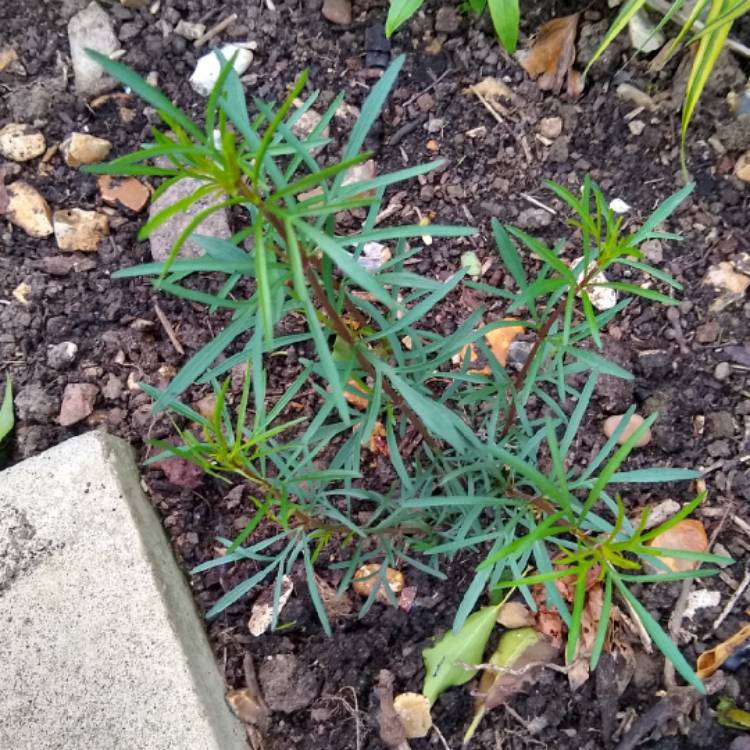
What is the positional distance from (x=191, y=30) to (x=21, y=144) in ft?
2.06

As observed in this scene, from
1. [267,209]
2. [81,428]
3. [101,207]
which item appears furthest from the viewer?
[101,207]

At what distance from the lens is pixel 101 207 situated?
7.76 feet

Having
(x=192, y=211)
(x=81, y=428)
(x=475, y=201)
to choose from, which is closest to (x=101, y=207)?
(x=192, y=211)

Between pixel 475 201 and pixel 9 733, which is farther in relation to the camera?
pixel 475 201

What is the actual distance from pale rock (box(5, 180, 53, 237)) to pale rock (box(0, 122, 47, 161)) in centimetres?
12

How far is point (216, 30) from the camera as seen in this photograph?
2467 mm

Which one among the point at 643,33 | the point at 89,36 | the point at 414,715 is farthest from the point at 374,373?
the point at 89,36

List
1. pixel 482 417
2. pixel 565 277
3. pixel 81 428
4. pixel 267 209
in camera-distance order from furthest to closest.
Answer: pixel 81 428 → pixel 482 417 → pixel 565 277 → pixel 267 209

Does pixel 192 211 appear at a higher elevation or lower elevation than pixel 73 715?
higher

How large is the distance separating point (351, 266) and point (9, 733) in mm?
1456

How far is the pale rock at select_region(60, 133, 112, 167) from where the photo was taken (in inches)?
92.5

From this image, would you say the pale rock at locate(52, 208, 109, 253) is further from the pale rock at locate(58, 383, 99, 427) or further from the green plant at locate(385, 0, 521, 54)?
the green plant at locate(385, 0, 521, 54)

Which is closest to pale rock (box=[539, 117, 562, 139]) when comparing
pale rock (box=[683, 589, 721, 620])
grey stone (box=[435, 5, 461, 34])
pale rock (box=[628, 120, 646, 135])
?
pale rock (box=[628, 120, 646, 135])

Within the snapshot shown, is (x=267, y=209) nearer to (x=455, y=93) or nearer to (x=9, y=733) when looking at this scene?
(x=9, y=733)
